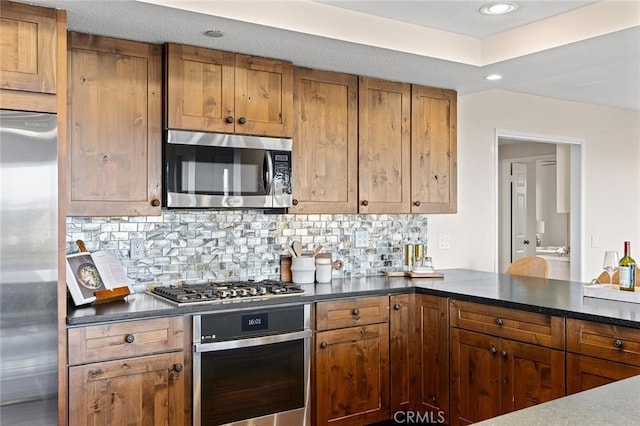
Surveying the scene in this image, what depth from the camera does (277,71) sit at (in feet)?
11.0

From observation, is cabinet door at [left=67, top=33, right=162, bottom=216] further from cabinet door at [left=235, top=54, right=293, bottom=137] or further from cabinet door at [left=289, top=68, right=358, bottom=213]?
cabinet door at [left=289, top=68, right=358, bottom=213]

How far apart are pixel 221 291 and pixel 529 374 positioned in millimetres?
1619

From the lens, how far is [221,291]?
3.03 metres

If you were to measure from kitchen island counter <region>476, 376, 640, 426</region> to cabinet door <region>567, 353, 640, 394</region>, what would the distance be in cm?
→ 112

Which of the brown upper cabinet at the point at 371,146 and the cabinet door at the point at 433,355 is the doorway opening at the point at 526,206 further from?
the cabinet door at the point at 433,355

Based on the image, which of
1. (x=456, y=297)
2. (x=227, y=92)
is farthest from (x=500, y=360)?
(x=227, y=92)

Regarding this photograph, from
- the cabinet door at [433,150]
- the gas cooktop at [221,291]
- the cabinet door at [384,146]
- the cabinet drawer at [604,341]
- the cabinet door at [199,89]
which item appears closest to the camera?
the cabinet drawer at [604,341]

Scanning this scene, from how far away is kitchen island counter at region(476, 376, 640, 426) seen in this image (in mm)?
1257

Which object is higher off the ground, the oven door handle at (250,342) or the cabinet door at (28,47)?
the cabinet door at (28,47)

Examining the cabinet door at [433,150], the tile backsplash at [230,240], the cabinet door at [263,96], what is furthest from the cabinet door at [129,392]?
the cabinet door at [433,150]

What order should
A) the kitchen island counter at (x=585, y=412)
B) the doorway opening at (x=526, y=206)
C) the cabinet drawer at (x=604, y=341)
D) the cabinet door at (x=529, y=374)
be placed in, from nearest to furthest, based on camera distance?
the kitchen island counter at (x=585, y=412), the cabinet drawer at (x=604, y=341), the cabinet door at (x=529, y=374), the doorway opening at (x=526, y=206)

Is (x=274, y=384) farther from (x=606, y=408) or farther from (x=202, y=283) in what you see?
(x=606, y=408)

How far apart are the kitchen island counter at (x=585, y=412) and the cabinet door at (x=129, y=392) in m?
1.81

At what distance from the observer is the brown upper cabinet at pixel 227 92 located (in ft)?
9.91
